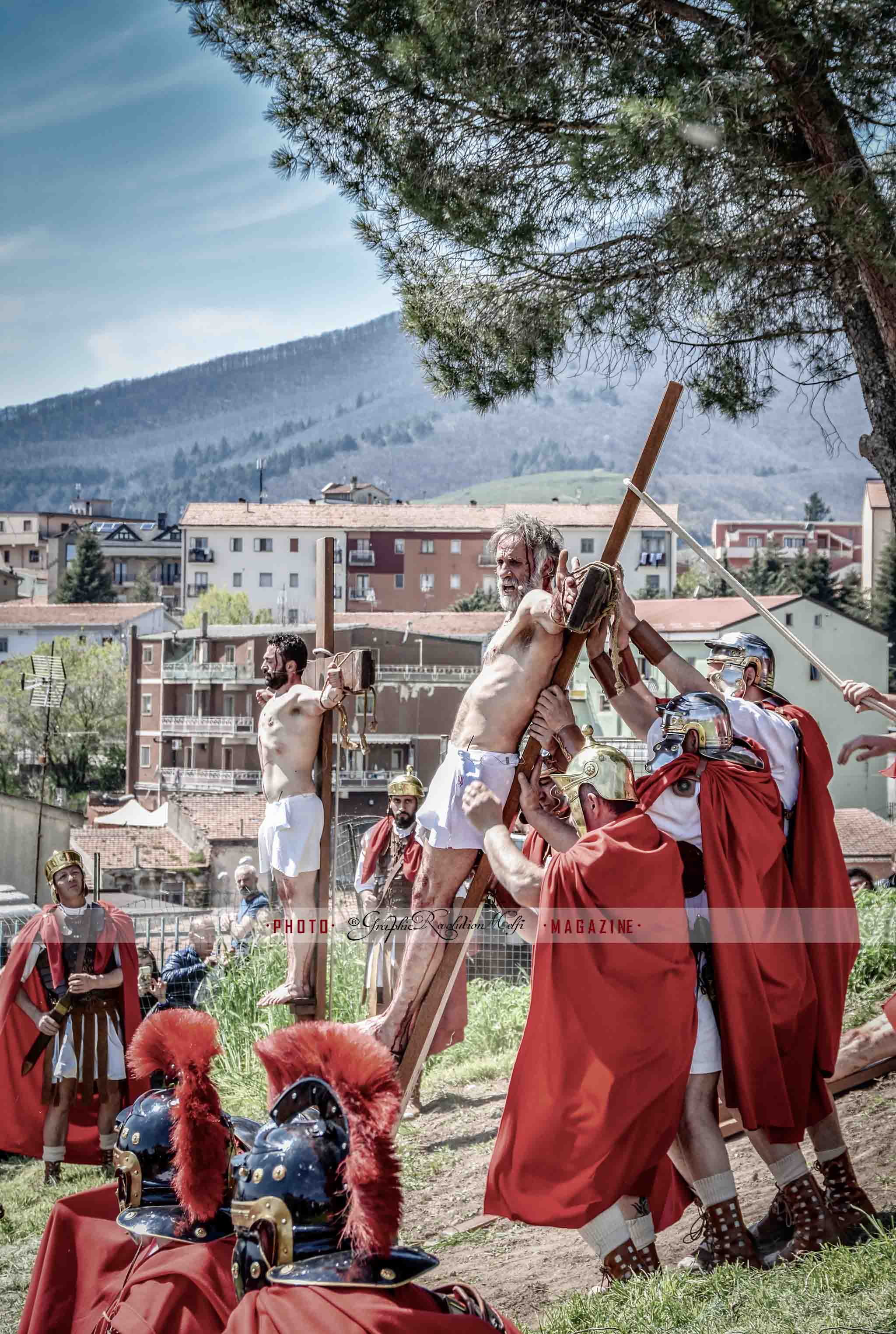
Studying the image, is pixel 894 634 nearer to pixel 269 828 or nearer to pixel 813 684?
pixel 813 684

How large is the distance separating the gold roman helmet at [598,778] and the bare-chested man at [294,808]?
2321 mm

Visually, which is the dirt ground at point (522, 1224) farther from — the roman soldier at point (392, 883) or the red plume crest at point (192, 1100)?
the red plume crest at point (192, 1100)

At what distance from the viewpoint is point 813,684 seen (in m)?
42.0

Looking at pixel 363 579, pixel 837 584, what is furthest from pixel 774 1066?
pixel 363 579

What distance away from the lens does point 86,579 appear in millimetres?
99750

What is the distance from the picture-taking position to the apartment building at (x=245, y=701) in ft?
166

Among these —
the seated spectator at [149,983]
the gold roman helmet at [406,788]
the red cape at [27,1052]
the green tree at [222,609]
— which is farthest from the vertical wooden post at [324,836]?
the green tree at [222,609]

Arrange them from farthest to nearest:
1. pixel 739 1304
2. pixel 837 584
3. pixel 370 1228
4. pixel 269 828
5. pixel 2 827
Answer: pixel 837 584 → pixel 2 827 → pixel 269 828 → pixel 739 1304 → pixel 370 1228

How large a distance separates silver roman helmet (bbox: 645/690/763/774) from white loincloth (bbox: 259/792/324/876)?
95.5 inches

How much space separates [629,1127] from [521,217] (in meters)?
5.29

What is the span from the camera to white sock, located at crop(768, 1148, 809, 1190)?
15.2ft

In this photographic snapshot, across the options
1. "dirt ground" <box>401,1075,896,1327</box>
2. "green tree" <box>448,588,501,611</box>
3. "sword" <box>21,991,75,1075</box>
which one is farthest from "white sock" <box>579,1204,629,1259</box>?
"green tree" <box>448,588,501,611</box>

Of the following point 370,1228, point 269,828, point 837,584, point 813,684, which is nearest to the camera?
point 370,1228

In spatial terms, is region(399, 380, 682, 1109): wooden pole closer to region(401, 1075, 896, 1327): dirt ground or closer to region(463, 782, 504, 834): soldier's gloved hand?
region(463, 782, 504, 834): soldier's gloved hand
